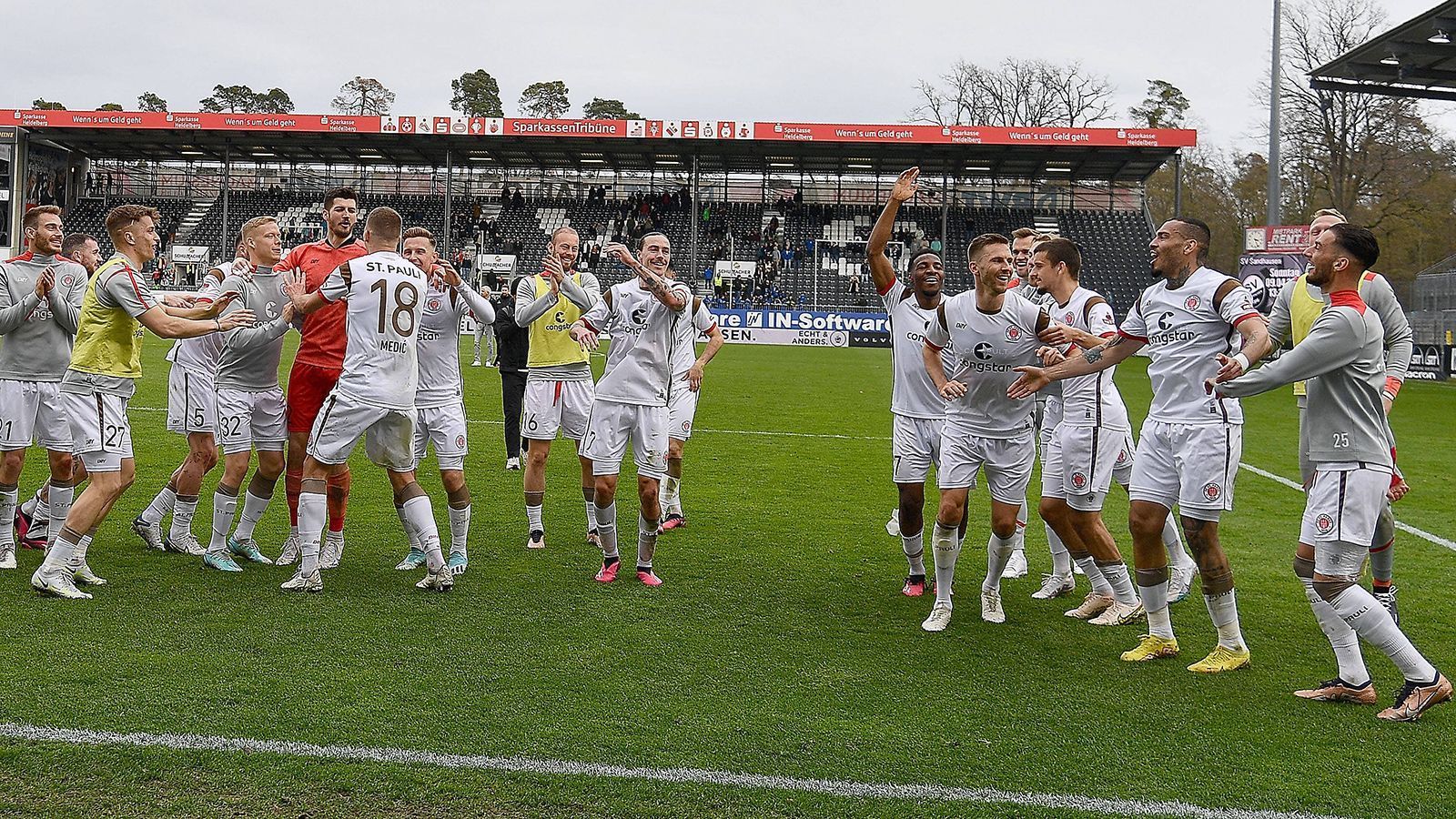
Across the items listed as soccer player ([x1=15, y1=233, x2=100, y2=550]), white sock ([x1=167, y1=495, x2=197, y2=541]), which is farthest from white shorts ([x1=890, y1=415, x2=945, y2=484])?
soccer player ([x1=15, y1=233, x2=100, y2=550])

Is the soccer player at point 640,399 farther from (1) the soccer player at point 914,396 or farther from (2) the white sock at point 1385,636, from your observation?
(2) the white sock at point 1385,636

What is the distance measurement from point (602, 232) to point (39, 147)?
25564 mm

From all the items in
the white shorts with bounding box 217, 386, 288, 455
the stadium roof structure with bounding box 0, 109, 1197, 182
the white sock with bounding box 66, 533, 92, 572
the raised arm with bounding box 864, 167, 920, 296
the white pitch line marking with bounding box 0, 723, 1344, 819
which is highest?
the stadium roof structure with bounding box 0, 109, 1197, 182

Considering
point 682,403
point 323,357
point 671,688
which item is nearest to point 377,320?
point 323,357

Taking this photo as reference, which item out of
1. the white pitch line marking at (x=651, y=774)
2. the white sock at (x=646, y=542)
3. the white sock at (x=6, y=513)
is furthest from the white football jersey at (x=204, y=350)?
the white pitch line marking at (x=651, y=774)

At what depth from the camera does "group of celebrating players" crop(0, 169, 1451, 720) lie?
5.34 meters

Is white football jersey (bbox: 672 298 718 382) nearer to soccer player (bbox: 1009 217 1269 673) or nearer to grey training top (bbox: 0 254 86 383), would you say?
soccer player (bbox: 1009 217 1269 673)

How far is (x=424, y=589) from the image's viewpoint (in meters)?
7.15

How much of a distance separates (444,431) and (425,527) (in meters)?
0.83

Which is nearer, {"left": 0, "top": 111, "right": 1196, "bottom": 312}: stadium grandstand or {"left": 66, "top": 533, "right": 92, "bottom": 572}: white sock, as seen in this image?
{"left": 66, "top": 533, "right": 92, "bottom": 572}: white sock

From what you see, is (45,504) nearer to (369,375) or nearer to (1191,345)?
(369,375)

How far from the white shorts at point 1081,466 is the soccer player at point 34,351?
236 inches

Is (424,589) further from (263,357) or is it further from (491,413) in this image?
(491,413)

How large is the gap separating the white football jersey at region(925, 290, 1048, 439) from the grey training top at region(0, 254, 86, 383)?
5.43 m
